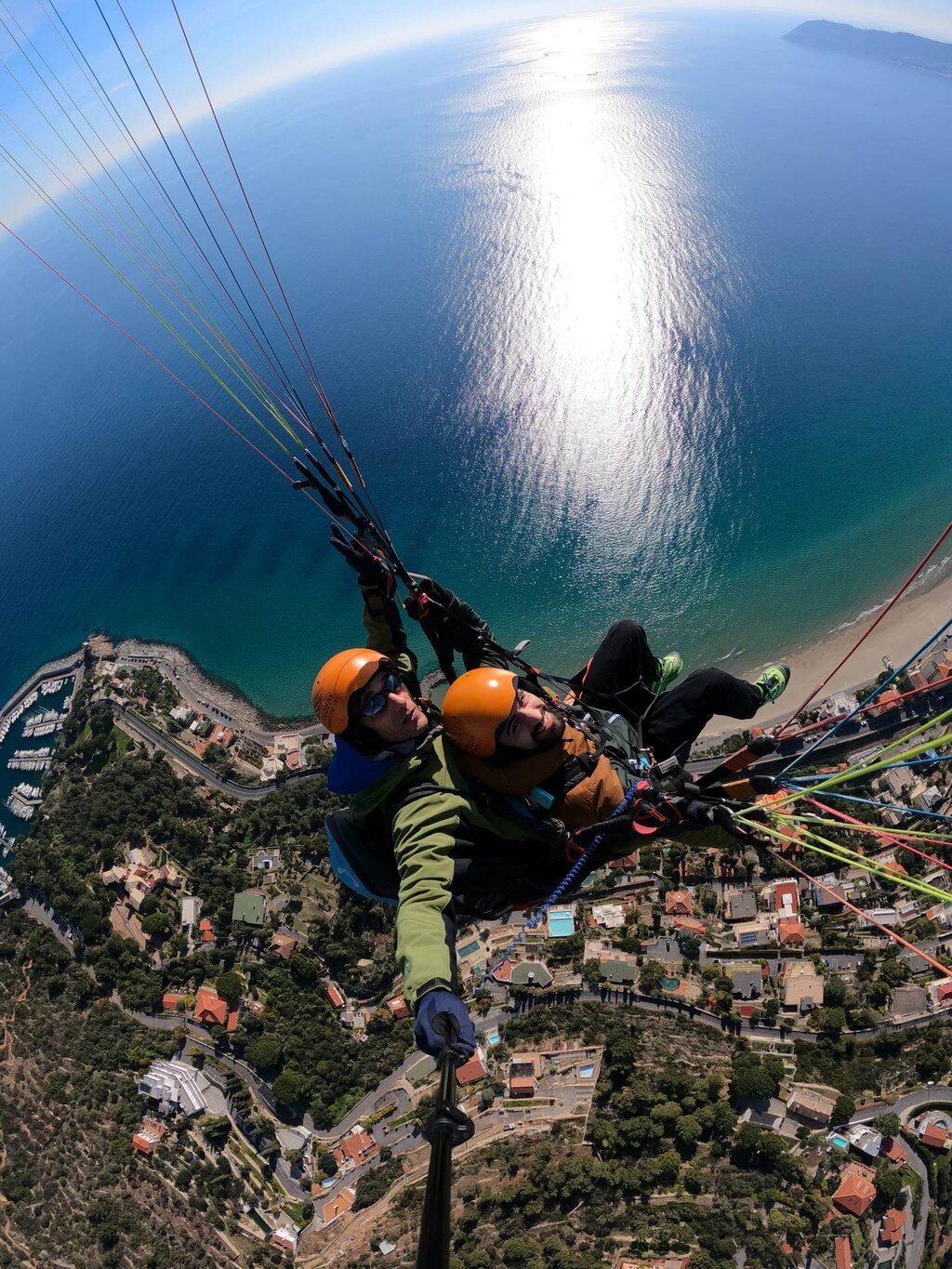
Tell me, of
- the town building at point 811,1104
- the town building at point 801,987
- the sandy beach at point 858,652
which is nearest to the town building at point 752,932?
the town building at point 801,987

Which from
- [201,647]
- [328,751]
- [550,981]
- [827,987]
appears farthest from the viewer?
[201,647]

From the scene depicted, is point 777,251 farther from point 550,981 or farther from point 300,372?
point 550,981

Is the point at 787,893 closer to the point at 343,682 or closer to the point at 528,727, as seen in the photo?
the point at 528,727

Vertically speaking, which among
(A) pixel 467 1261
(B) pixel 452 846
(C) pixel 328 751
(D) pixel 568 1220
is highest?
(C) pixel 328 751

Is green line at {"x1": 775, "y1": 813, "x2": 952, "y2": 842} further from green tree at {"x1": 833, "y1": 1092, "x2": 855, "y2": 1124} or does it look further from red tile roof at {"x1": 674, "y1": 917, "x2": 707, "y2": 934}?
red tile roof at {"x1": 674, "y1": 917, "x2": 707, "y2": 934}

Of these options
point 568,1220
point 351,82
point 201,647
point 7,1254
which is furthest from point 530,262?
point 351,82

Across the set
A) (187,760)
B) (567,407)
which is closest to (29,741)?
(187,760)

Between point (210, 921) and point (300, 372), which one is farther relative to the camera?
point (300, 372)
